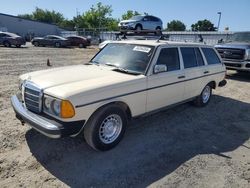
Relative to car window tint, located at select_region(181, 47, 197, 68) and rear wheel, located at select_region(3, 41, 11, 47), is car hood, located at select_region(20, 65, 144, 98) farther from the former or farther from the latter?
rear wheel, located at select_region(3, 41, 11, 47)

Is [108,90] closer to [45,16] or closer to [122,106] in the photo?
[122,106]

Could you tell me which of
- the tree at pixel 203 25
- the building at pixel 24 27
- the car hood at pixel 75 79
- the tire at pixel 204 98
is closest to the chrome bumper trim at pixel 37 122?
the car hood at pixel 75 79

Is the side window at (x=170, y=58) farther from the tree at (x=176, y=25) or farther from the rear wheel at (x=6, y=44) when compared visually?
the tree at (x=176, y=25)

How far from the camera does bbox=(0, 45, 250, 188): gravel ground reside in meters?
3.39

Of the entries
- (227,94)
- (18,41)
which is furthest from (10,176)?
(18,41)

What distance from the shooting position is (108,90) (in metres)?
3.84

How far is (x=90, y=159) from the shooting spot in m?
3.83

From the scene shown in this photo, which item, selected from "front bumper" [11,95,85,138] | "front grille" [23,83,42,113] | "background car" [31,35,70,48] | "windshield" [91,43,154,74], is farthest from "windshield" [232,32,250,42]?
"background car" [31,35,70,48]

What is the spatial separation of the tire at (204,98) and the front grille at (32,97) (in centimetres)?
432

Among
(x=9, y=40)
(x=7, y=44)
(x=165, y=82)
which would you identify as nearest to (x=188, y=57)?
(x=165, y=82)

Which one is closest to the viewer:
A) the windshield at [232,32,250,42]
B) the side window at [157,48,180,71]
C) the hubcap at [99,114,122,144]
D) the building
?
the hubcap at [99,114,122,144]

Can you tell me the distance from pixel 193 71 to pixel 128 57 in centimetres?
186

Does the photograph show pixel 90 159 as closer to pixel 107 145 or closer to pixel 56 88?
pixel 107 145

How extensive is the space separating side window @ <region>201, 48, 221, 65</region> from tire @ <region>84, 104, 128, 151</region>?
11.3 ft
